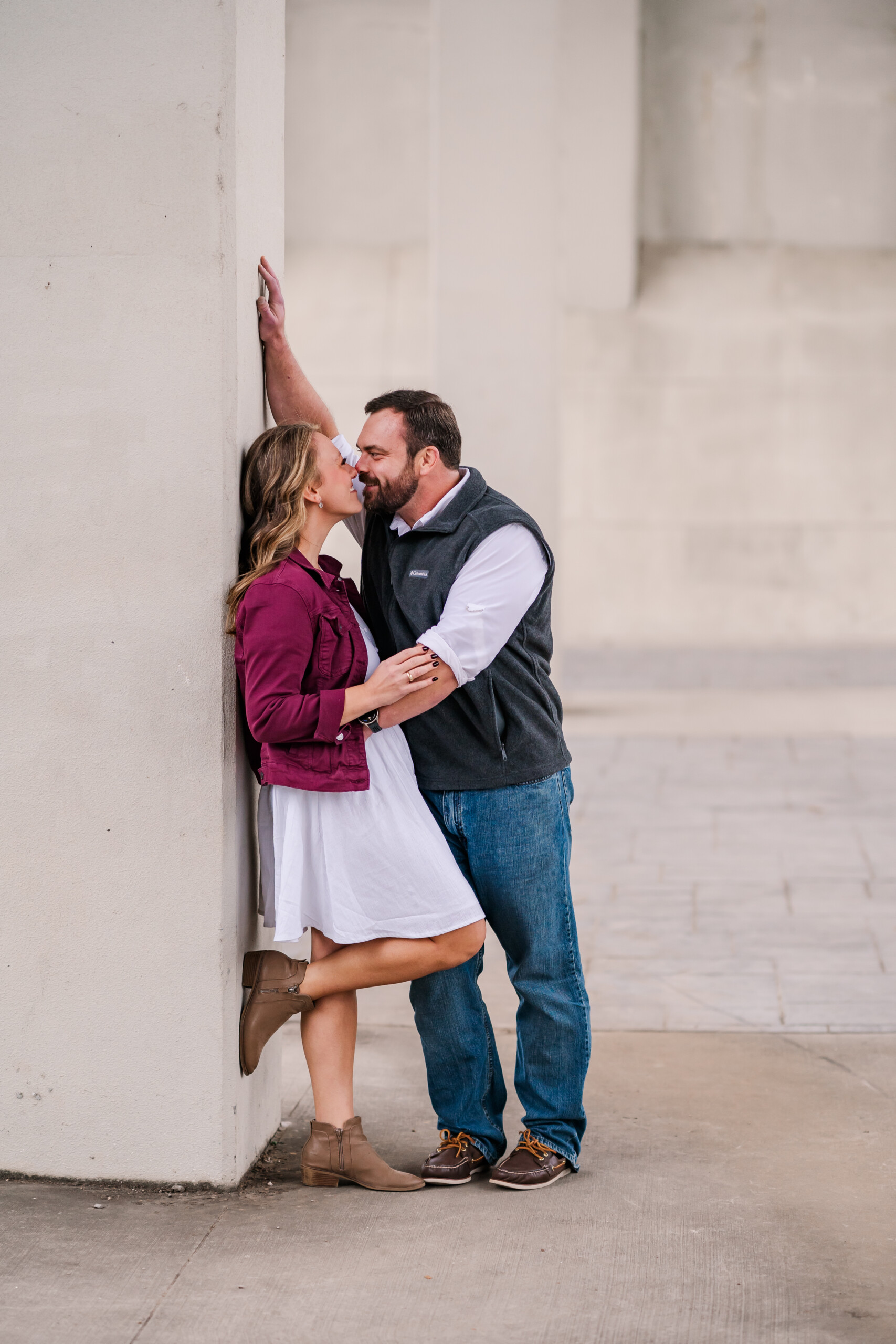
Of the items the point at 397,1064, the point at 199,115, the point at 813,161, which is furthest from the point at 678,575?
the point at 199,115

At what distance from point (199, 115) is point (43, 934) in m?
1.97

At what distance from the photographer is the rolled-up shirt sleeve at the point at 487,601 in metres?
3.48

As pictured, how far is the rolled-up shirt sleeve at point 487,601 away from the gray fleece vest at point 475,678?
0.17ft

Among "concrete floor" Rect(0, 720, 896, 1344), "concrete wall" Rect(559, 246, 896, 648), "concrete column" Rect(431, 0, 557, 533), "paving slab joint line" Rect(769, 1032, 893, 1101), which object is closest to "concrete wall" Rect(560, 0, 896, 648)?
"concrete wall" Rect(559, 246, 896, 648)

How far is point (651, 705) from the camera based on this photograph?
1308cm

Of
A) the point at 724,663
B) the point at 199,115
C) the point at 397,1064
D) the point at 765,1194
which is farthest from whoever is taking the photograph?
the point at 724,663

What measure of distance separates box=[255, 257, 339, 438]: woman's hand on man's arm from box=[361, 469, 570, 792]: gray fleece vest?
0.43 meters

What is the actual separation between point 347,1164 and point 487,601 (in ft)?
4.71

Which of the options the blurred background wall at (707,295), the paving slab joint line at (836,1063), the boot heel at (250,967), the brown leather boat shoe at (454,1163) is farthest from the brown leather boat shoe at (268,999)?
the blurred background wall at (707,295)

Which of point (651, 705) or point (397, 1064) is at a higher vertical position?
point (651, 705)

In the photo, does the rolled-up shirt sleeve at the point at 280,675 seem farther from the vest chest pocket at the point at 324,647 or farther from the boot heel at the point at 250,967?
the boot heel at the point at 250,967

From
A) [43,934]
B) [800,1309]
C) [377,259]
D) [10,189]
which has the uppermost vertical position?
[377,259]

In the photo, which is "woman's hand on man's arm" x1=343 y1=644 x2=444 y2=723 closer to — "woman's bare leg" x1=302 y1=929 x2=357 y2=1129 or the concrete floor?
"woman's bare leg" x1=302 y1=929 x2=357 y2=1129

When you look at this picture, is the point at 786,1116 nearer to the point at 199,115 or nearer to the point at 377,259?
the point at 199,115
